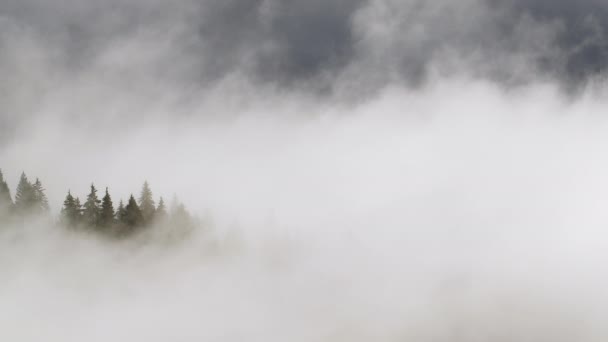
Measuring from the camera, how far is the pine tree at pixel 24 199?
8831cm

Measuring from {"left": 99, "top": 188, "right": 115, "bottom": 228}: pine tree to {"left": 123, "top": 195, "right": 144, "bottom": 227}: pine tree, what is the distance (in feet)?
6.52

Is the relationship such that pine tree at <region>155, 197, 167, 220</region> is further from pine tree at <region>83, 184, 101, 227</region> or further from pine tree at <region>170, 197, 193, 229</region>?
pine tree at <region>83, 184, 101, 227</region>

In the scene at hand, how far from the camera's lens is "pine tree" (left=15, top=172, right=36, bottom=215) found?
88312mm

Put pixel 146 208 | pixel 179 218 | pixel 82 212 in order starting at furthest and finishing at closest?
1. pixel 179 218
2. pixel 146 208
3. pixel 82 212

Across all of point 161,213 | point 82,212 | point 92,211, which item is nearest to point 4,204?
point 82,212

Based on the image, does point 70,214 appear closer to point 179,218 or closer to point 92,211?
point 92,211

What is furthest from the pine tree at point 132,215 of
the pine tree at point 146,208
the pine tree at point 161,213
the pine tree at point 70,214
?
the pine tree at point 70,214

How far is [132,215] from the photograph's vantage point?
298 feet

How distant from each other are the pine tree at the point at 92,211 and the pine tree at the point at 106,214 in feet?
2.15

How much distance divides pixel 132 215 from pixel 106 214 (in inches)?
137

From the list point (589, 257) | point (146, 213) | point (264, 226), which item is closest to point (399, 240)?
point (264, 226)

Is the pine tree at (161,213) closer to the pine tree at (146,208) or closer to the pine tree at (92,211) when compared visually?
the pine tree at (146,208)

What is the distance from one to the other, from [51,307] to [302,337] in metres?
32.4

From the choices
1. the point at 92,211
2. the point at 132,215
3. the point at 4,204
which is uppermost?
the point at 4,204
